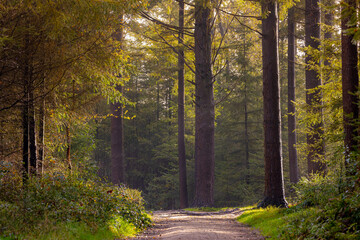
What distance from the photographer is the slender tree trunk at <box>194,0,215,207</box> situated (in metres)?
14.6

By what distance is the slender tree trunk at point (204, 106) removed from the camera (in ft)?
48.1

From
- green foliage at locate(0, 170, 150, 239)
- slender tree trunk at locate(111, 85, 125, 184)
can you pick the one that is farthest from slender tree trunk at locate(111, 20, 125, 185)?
green foliage at locate(0, 170, 150, 239)

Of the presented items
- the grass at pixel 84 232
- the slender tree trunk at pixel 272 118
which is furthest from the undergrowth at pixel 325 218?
the grass at pixel 84 232

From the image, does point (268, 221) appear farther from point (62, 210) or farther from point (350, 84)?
point (62, 210)

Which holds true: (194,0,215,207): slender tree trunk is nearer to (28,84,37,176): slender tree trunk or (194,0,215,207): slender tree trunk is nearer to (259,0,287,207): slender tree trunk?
(259,0,287,207): slender tree trunk

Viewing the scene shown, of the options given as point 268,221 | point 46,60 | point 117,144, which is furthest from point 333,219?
point 117,144

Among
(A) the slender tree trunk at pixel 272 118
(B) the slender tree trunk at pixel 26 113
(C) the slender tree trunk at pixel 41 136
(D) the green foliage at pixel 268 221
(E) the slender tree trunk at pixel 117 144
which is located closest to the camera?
(D) the green foliage at pixel 268 221

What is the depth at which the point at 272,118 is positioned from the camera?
1116cm

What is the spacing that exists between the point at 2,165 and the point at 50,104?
208 centimetres

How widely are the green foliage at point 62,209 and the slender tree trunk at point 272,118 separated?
4.33 meters

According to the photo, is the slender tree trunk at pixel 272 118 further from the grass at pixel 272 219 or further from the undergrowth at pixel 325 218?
the undergrowth at pixel 325 218

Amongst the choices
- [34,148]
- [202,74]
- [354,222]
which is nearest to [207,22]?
[202,74]

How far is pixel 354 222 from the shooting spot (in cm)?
496

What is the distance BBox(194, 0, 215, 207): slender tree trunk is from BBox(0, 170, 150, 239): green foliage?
5892 millimetres
